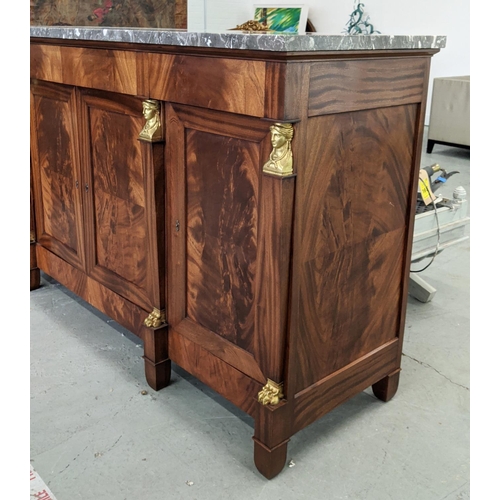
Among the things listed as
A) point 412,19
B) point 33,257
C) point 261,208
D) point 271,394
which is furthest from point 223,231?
point 412,19

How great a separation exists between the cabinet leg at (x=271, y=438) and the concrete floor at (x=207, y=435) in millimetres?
38

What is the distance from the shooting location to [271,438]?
160 centimetres

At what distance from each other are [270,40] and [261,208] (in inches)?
15.8

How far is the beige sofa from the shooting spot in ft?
19.2

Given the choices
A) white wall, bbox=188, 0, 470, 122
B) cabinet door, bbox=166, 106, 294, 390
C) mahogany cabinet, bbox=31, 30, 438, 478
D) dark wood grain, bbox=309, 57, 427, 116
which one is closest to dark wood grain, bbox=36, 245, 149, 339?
mahogany cabinet, bbox=31, 30, 438, 478

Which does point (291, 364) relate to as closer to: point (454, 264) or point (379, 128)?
point (379, 128)

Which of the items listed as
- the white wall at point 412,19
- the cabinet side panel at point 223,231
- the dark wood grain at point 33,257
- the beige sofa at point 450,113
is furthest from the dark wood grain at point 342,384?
the white wall at point 412,19

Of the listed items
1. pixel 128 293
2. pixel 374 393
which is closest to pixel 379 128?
pixel 374 393

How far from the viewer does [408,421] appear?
1928 mm

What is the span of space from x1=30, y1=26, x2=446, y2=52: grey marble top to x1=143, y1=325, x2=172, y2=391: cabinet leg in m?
0.89

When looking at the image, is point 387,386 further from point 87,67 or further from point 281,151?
point 87,67

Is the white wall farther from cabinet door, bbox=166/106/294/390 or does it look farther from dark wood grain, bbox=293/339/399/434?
dark wood grain, bbox=293/339/399/434

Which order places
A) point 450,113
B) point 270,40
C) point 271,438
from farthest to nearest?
1. point 450,113
2. point 271,438
3. point 270,40

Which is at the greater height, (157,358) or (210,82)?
(210,82)
